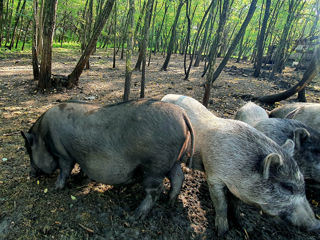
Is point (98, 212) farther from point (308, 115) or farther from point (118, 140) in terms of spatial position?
point (308, 115)

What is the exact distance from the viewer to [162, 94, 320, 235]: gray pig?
2.49m

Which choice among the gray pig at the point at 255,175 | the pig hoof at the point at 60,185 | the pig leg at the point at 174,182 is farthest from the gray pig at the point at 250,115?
the pig hoof at the point at 60,185

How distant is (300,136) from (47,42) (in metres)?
6.90

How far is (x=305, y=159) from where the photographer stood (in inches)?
134

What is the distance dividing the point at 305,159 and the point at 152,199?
255 centimetres

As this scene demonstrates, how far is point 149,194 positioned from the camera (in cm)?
278

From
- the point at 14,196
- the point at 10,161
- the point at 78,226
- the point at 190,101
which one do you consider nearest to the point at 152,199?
the point at 78,226

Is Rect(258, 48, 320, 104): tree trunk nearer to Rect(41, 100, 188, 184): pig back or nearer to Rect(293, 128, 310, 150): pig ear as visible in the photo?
Rect(293, 128, 310, 150): pig ear

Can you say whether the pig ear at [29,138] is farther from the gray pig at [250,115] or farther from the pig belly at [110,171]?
the gray pig at [250,115]

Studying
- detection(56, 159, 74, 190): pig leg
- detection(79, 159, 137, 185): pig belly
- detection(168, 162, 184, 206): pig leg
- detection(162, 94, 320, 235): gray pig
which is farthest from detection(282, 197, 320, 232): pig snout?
detection(56, 159, 74, 190): pig leg

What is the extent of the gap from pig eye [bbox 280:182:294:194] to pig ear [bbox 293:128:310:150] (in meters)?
1.14

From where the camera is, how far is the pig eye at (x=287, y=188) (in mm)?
2507

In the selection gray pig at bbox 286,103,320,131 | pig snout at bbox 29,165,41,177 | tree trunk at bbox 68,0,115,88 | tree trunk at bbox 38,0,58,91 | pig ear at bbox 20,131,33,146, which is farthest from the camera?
tree trunk at bbox 68,0,115,88

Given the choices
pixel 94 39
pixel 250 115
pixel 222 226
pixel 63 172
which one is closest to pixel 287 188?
pixel 222 226
